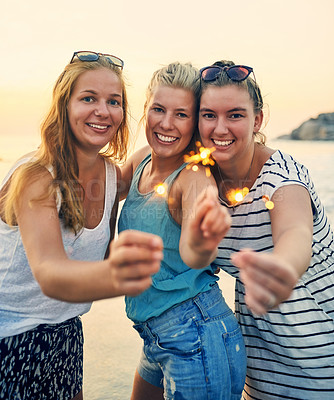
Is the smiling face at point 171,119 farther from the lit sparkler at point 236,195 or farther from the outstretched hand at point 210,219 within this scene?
the outstretched hand at point 210,219

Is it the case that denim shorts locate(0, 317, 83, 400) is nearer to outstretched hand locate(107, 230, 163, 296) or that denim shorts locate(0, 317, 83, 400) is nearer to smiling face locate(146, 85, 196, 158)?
outstretched hand locate(107, 230, 163, 296)

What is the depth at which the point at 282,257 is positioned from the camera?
1785 mm

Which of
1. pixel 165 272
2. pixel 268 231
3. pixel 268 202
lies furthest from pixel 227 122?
pixel 165 272

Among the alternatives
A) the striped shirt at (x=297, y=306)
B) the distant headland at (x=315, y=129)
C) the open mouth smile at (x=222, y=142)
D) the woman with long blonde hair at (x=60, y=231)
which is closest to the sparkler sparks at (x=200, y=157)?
the open mouth smile at (x=222, y=142)

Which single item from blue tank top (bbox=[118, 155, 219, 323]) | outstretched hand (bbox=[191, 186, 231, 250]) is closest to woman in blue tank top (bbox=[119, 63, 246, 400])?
blue tank top (bbox=[118, 155, 219, 323])

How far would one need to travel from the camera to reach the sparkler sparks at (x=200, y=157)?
2497 mm

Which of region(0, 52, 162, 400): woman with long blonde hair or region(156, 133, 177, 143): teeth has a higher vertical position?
region(156, 133, 177, 143): teeth

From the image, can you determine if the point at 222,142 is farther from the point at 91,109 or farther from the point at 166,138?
the point at 91,109

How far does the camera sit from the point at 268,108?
289cm

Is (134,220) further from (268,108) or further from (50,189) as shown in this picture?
(268,108)

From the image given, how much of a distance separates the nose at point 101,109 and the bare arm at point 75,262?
20.5 inches

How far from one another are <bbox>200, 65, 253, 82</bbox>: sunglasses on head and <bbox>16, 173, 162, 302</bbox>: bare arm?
45.2 inches

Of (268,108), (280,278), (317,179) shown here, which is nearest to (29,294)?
(280,278)

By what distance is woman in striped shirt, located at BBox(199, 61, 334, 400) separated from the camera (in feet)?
7.55
